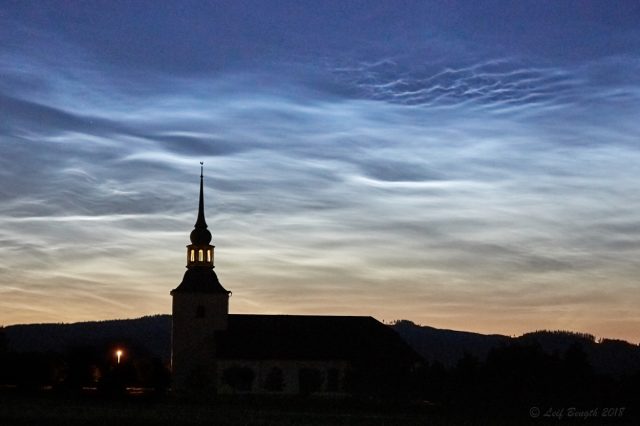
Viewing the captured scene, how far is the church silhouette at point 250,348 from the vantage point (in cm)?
9188

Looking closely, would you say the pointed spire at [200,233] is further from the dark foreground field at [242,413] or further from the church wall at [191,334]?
the dark foreground field at [242,413]

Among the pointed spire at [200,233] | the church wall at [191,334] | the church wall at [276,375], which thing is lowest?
the church wall at [276,375]

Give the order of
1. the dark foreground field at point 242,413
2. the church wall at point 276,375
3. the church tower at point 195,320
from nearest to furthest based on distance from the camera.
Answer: the dark foreground field at point 242,413 → the church wall at point 276,375 → the church tower at point 195,320

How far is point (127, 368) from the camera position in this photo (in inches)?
3339

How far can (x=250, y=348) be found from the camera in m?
93.4

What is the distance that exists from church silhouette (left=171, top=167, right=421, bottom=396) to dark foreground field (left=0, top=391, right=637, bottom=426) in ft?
62.8

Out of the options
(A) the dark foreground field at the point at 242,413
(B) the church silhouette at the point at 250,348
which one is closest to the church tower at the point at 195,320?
(B) the church silhouette at the point at 250,348

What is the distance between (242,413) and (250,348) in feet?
112

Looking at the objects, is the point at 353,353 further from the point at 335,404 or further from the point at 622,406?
the point at 622,406

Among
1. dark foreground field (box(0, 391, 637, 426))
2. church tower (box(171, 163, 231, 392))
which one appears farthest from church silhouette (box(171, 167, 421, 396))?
dark foreground field (box(0, 391, 637, 426))

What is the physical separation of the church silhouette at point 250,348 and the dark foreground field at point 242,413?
19.1m

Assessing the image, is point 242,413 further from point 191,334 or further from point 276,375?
point 191,334

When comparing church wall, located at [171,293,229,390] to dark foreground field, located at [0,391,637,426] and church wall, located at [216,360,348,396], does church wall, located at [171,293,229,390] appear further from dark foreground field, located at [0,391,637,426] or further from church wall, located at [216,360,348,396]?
dark foreground field, located at [0,391,637,426]

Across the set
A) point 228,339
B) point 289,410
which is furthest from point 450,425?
point 228,339
